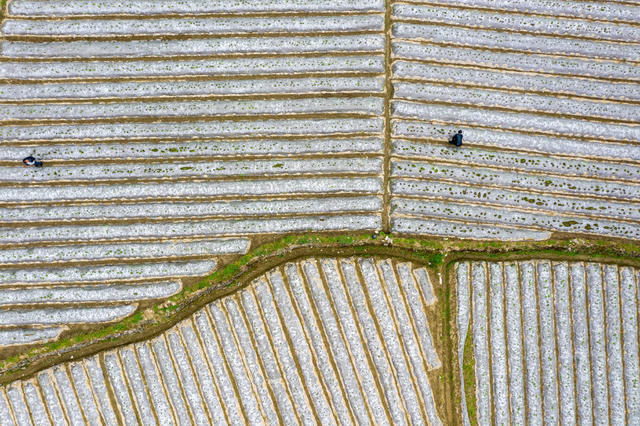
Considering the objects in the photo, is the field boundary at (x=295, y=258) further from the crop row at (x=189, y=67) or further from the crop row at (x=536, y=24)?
the crop row at (x=536, y=24)

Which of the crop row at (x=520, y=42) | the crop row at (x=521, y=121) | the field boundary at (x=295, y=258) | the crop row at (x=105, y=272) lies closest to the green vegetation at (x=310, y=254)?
the field boundary at (x=295, y=258)

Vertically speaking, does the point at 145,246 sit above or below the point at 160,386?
above

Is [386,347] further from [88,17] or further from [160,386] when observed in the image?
[88,17]

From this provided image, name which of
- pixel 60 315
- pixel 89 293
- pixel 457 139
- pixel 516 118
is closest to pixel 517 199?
pixel 516 118

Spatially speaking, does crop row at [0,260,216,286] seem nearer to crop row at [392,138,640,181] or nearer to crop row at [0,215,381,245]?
crop row at [0,215,381,245]

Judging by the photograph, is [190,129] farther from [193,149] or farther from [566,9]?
[566,9]

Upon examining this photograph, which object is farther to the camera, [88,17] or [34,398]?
[88,17]

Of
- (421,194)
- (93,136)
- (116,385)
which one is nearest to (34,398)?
(116,385)
